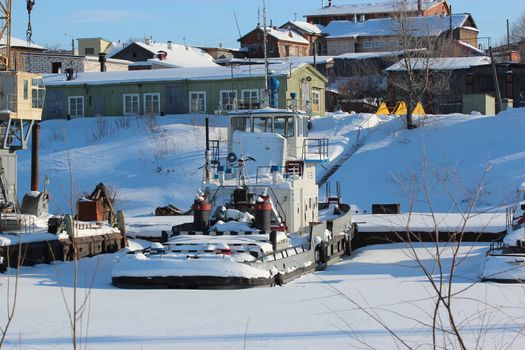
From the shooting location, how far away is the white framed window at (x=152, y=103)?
2032 inches

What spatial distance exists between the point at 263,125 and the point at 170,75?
27.4 metres

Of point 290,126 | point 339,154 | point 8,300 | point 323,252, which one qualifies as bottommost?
point 323,252

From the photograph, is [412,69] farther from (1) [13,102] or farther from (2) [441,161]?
(1) [13,102]

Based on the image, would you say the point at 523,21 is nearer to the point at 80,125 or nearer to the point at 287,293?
the point at 80,125

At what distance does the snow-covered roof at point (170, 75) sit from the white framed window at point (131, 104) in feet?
2.87

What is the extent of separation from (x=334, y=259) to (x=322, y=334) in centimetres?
1209

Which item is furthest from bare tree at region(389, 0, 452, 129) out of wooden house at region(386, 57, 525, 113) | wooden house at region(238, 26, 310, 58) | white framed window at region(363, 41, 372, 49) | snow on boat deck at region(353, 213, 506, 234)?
white framed window at region(363, 41, 372, 49)

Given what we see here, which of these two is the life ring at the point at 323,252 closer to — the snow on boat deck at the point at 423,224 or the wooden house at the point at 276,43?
the snow on boat deck at the point at 423,224

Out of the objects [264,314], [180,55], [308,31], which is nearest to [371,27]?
[308,31]

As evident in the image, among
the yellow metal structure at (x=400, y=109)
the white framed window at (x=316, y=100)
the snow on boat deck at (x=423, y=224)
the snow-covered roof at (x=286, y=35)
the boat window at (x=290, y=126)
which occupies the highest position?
the snow-covered roof at (x=286, y=35)

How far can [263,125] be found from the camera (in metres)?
25.6

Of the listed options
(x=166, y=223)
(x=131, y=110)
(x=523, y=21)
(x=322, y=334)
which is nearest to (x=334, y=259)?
(x=166, y=223)

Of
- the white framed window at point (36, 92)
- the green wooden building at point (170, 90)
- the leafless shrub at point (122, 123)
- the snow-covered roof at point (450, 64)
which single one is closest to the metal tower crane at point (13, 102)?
the white framed window at point (36, 92)

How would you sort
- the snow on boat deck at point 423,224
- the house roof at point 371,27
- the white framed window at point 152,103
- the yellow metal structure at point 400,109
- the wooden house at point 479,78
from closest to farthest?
the snow on boat deck at point 423,224, the white framed window at point 152,103, the yellow metal structure at point 400,109, the wooden house at point 479,78, the house roof at point 371,27
